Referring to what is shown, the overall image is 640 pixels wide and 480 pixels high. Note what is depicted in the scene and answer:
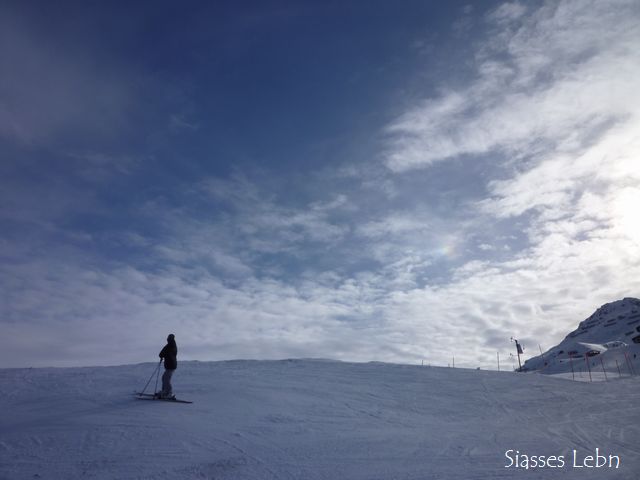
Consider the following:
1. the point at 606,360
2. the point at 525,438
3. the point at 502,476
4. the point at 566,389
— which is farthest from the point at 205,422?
the point at 606,360

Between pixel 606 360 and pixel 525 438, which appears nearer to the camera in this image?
pixel 525 438

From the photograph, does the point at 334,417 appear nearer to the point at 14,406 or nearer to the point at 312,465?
the point at 312,465

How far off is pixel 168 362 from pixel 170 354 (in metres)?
0.30

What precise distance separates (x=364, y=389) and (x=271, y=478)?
10.7m

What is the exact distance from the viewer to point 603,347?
98625 mm

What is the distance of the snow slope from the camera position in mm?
8758

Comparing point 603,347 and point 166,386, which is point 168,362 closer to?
point 166,386

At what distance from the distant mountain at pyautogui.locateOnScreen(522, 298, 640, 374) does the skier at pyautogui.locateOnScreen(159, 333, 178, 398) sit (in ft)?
124

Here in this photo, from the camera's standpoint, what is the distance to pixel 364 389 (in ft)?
60.1

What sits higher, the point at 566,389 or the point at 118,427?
the point at 566,389

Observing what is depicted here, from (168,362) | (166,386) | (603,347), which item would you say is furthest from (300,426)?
(603,347)

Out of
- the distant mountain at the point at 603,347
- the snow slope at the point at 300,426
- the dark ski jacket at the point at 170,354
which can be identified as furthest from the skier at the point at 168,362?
the distant mountain at the point at 603,347

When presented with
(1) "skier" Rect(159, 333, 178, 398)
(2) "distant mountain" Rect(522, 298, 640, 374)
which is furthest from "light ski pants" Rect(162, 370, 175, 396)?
(2) "distant mountain" Rect(522, 298, 640, 374)

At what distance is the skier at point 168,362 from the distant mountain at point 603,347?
124 feet
